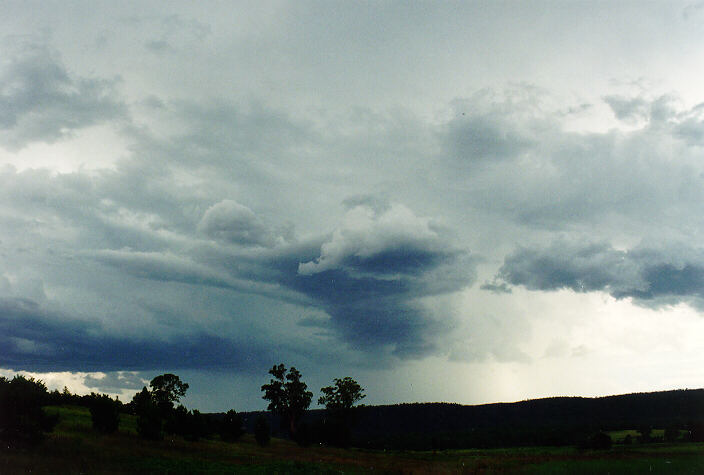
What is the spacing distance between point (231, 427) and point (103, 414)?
34.3m

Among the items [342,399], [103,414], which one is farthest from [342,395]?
[103,414]

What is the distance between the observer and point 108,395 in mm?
61188

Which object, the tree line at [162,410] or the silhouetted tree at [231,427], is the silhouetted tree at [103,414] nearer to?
the tree line at [162,410]

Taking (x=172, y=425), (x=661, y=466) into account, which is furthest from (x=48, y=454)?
(x=661, y=466)

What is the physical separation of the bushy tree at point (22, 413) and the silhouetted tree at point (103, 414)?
16.7 meters

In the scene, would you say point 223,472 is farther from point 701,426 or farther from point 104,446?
point 701,426

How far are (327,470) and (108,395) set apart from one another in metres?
31.5

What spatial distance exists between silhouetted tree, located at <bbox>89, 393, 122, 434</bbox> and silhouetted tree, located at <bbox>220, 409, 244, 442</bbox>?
102 ft

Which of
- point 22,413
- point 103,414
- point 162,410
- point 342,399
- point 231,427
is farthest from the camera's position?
point 342,399

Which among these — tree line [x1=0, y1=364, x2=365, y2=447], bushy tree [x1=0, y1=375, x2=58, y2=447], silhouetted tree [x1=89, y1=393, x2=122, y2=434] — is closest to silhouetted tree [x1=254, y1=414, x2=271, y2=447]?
tree line [x1=0, y1=364, x2=365, y2=447]

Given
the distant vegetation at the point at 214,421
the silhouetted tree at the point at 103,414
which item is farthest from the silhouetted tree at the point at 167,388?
the silhouetted tree at the point at 103,414

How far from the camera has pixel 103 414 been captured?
188ft

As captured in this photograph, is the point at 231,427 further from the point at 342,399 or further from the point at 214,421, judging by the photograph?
the point at 342,399

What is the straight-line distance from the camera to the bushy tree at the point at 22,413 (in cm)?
3866
